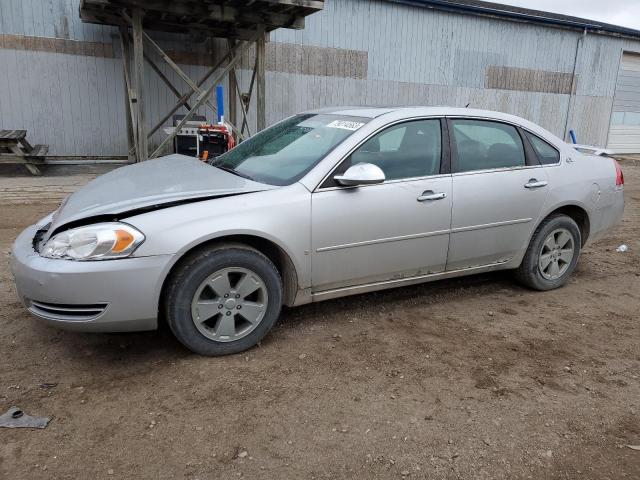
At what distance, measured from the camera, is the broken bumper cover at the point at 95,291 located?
2957 mm

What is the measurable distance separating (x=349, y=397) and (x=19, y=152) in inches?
373

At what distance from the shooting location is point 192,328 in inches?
128

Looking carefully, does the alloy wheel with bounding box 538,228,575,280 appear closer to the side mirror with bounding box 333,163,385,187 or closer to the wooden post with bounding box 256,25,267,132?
the side mirror with bounding box 333,163,385,187

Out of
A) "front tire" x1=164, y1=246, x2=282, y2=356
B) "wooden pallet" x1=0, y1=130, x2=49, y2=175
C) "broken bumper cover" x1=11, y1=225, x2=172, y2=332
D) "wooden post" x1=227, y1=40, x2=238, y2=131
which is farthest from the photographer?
"wooden post" x1=227, y1=40, x2=238, y2=131

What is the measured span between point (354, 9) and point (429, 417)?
13429mm

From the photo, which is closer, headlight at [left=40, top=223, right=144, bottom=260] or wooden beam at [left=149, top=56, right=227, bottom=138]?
headlight at [left=40, top=223, right=144, bottom=260]

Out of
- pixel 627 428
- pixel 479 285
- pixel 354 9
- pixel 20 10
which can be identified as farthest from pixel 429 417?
pixel 354 9

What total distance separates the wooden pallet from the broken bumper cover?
8.05m

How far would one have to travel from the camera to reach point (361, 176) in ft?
11.6

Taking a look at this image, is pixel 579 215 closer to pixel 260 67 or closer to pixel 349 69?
pixel 260 67

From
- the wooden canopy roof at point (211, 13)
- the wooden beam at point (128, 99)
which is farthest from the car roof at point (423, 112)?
the wooden beam at point (128, 99)

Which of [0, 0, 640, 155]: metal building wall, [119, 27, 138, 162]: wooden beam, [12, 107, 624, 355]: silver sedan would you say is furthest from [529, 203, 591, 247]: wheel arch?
[0, 0, 640, 155]: metal building wall

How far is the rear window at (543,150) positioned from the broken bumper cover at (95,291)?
10.4ft

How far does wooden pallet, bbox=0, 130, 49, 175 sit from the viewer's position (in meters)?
9.91
